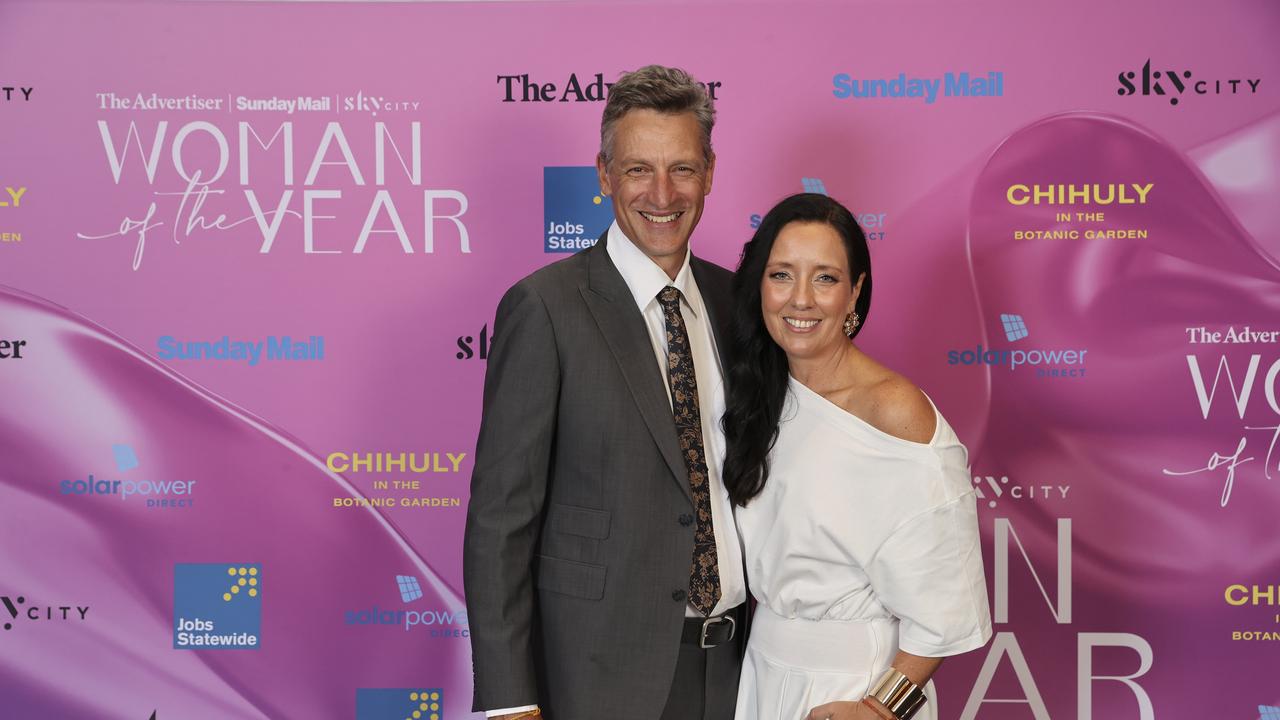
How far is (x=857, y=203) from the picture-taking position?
281cm

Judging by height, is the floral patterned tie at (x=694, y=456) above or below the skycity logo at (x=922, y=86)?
below

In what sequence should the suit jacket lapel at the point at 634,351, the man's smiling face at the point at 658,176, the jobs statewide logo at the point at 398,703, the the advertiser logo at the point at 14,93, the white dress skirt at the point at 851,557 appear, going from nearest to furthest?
the white dress skirt at the point at 851,557
the suit jacket lapel at the point at 634,351
the man's smiling face at the point at 658,176
the the advertiser logo at the point at 14,93
the jobs statewide logo at the point at 398,703

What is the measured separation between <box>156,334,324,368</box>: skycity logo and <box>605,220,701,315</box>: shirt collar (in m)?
1.19

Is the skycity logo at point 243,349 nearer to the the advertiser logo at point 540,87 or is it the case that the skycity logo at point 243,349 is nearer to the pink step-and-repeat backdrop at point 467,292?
the pink step-and-repeat backdrop at point 467,292

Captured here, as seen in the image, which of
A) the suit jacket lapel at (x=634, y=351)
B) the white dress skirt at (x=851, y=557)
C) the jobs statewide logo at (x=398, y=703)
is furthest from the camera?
the jobs statewide logo at (x=398, y=703)

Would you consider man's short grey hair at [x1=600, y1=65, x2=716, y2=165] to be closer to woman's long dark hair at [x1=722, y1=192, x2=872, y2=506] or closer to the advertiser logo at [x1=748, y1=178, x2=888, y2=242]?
woman's long dark hair at [x1=722, y1=192, x2=872, y2=506]

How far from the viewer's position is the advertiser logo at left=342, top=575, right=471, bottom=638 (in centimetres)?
284

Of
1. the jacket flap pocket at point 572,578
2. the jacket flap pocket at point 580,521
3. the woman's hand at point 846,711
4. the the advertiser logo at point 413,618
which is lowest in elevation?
the woman's hand at point 846,711

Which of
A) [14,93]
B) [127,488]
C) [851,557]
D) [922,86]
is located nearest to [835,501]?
[851,557]

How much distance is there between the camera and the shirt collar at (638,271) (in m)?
1.93

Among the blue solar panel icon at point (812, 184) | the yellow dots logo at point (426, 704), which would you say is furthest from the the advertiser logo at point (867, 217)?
the yellow dots logo at point (426, 704)

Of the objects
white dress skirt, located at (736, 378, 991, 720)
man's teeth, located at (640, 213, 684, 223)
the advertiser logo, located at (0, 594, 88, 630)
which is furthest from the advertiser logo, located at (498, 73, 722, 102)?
the advertiser logo, located at (0, 594, 88, 630)

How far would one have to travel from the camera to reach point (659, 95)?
74.9 inches

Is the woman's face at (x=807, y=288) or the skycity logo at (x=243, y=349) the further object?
the skycity logo at (x=243, y=349)
